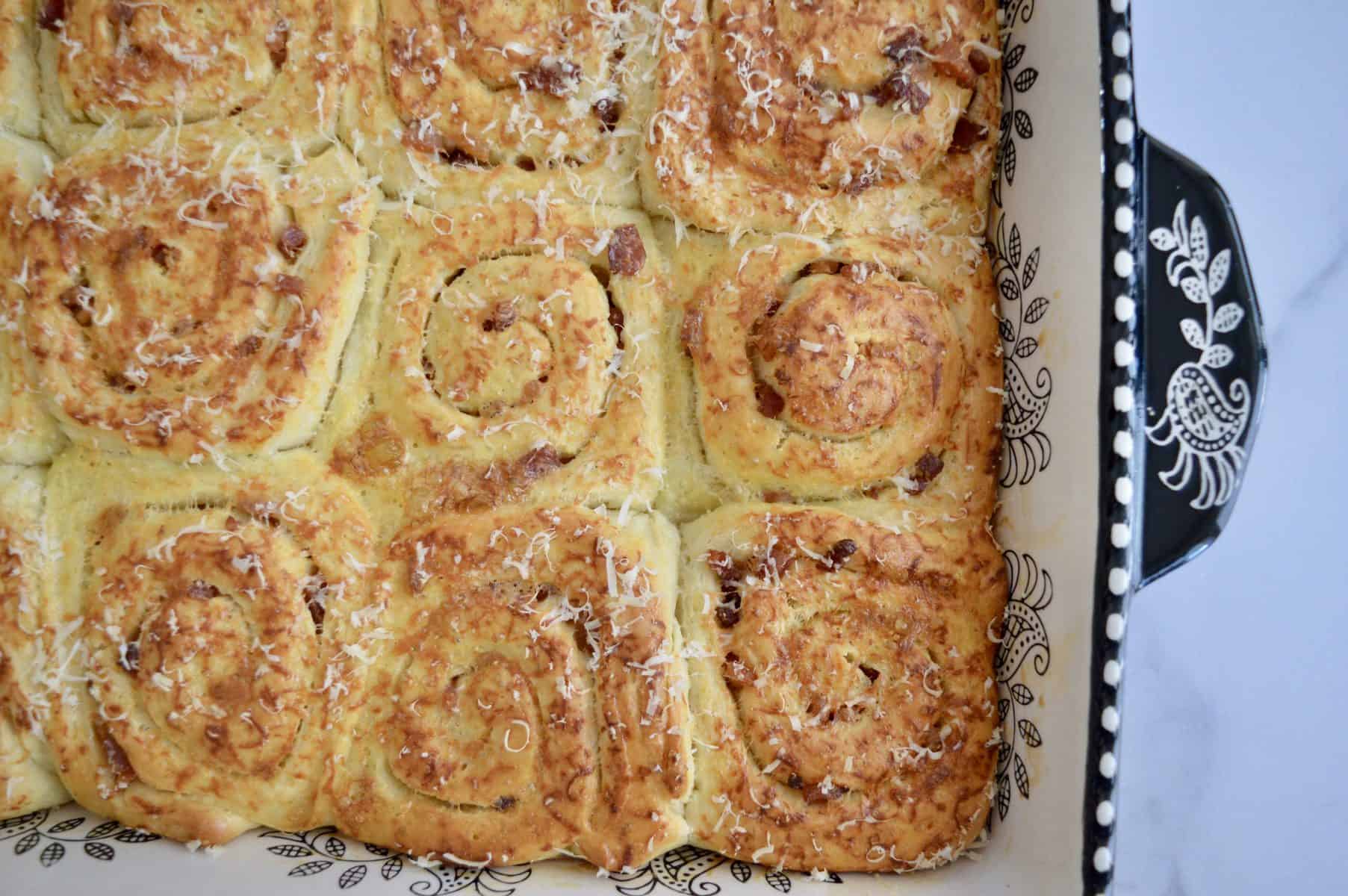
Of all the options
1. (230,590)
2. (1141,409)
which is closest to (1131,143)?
(1141,409)

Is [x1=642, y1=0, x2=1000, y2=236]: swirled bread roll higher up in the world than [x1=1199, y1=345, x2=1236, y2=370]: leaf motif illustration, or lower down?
higher up

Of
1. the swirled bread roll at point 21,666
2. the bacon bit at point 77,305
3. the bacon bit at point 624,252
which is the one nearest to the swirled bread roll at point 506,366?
the bacon bit at point 624,252

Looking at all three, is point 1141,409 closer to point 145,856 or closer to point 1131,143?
point 1131,143

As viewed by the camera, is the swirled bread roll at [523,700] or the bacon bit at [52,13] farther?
the bacon bit at [52,13]

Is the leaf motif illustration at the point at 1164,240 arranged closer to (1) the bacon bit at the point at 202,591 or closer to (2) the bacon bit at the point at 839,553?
(2) the bacon bit at the point at 839,553

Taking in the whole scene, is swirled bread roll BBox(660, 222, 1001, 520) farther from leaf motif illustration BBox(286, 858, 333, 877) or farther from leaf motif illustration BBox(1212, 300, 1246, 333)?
leaf motif illustration BBox(286, 858, 333, 877)

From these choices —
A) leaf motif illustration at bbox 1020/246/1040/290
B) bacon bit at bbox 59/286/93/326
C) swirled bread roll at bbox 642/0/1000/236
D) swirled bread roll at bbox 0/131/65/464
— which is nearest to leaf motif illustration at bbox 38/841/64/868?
swirled bread roll at bbox 0/131/65/464
